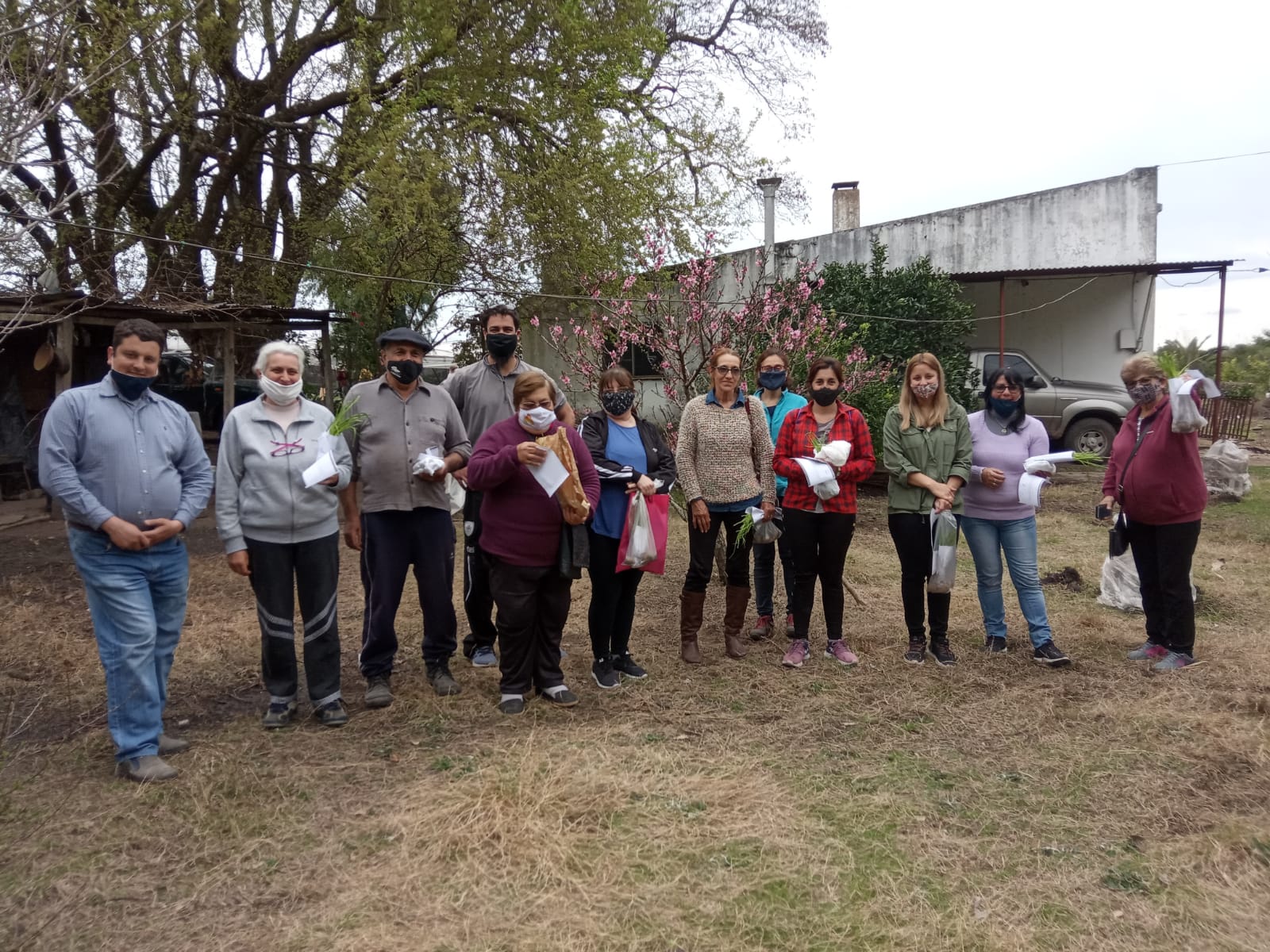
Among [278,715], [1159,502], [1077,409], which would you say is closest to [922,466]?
[1159,502]

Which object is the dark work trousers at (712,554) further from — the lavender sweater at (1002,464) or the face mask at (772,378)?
the lavender sweater at (1002,464)

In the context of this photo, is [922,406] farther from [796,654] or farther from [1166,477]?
[796,654]

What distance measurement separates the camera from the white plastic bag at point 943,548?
485 centimetres

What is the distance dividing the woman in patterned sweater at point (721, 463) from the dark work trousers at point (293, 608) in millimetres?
1864

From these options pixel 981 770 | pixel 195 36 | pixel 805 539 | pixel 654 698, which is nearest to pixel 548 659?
pixel 654 698

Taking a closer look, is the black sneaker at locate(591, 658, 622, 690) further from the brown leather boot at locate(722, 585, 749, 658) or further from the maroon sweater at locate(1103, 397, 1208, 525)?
the maroon sweater at locate(1103, 397, 1208, 525)

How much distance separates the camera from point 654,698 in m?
4.61

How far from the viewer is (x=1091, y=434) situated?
547 inches

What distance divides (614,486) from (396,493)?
3.43 ft

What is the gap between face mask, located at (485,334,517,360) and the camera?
481 cm

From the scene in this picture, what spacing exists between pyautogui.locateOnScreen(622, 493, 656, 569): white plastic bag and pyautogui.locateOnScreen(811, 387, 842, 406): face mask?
121cm

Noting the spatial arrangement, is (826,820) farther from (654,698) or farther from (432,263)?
(432,263)

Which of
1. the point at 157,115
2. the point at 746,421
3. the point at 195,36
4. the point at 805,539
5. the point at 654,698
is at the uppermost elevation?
the point at 195,36

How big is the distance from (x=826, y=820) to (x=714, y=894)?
25.5 inches
